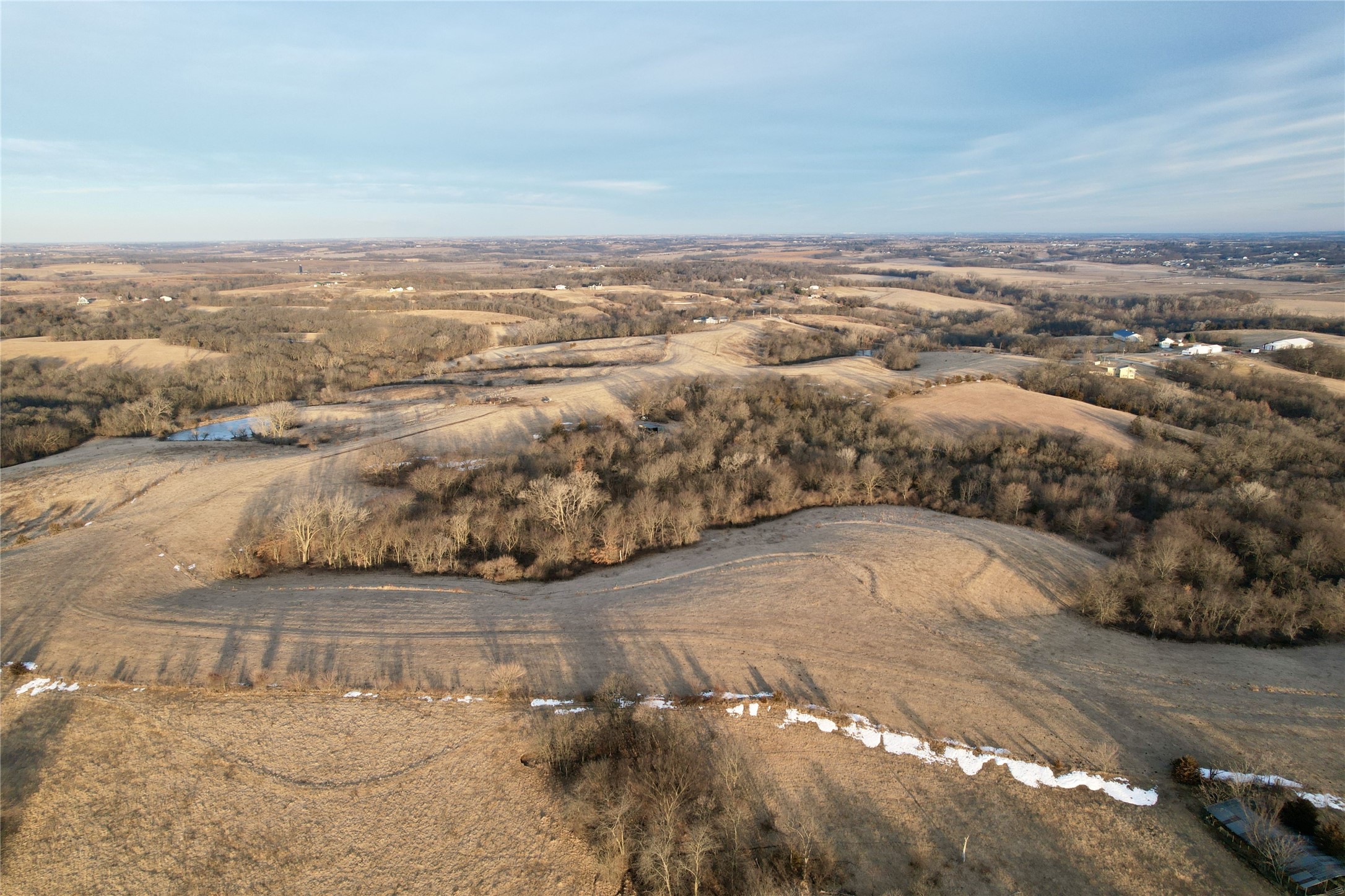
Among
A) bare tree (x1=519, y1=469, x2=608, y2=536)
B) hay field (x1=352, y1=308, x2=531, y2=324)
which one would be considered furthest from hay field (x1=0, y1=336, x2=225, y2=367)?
bare tree (x1=519, y1=469, x2=608, y2=536)

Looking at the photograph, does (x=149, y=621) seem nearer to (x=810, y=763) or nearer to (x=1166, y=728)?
(x=810, y=763)

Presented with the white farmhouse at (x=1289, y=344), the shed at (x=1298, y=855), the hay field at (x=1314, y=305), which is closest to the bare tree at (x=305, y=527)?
the shed at (x=1298, y=855)

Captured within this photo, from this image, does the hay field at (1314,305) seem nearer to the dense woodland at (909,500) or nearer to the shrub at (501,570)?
the dense woodland at (909,500)

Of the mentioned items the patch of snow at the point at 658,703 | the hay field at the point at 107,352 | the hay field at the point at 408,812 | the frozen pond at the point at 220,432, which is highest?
the hay field at the point at 107,352

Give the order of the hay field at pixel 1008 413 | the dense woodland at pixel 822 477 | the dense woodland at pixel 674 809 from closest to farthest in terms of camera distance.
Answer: the dense woodland at pixel 674 809 → the dense woodland at pixel 822 477 → the hay field at pixel 1008 413

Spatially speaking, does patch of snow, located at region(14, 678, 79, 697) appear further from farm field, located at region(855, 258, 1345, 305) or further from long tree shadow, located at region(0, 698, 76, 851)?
farm field, located at region(855, 258, 1345, 305)

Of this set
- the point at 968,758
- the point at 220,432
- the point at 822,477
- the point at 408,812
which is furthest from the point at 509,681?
the point at 220,432
